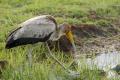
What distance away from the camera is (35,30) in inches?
306

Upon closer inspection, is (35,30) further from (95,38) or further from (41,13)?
(41,13)

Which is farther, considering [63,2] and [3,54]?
[63,2]

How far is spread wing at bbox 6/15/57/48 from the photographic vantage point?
759cm

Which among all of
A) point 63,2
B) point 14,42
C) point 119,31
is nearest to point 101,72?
point 14,42

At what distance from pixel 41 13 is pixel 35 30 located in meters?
4.04

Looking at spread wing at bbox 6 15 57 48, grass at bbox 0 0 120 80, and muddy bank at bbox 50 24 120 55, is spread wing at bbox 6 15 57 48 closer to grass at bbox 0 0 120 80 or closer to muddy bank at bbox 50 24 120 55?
grass at bbox 0 0 120 80

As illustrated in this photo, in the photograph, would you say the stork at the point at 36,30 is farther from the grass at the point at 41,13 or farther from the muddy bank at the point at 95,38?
the muddy bank at the point at 95,38

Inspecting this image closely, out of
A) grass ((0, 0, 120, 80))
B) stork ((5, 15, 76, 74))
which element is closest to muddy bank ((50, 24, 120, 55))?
grass ((0, 0, 120, 80))

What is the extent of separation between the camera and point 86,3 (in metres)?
12.9

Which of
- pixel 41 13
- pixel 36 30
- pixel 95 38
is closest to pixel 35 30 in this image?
pixel 36 30

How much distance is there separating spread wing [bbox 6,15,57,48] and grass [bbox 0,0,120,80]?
0.78ft

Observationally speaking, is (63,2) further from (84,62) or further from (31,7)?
(84,62)

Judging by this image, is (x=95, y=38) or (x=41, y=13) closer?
(x=95, y=38)

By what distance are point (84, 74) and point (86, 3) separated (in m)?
5.89
